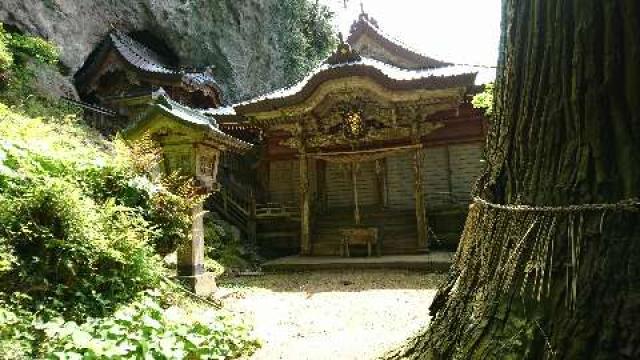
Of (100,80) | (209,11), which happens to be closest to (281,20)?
(209,11)

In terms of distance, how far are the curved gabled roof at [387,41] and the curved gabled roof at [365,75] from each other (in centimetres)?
366

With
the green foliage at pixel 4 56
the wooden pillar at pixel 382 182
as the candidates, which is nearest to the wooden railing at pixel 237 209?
the wooden pillar at pixel 382 182

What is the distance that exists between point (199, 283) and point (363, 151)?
296 inches

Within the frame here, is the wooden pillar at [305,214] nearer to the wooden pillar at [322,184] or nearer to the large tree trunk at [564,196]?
the wooden pillar at [322,184]

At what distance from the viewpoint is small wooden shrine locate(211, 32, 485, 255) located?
40.2ft

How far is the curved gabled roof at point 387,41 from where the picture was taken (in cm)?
1639

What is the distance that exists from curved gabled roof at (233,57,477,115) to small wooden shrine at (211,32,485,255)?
3 centimetres

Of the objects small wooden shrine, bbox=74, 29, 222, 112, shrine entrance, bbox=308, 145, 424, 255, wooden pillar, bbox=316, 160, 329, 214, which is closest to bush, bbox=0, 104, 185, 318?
shrine entrance, bbox=308, 145, 424, 255

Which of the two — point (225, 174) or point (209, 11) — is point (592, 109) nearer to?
point (225, 174)

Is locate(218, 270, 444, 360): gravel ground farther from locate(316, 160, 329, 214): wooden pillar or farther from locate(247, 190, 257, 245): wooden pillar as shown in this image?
locate(316, 160, 329, 214): wooden pillar

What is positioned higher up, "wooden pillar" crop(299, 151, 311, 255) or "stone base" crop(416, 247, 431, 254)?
"wooden pillar" crop(299, 151, 311, 255)

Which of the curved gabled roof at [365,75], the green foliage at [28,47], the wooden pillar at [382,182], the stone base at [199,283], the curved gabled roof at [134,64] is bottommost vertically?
the stone base at [199,283]

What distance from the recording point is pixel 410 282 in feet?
31.3

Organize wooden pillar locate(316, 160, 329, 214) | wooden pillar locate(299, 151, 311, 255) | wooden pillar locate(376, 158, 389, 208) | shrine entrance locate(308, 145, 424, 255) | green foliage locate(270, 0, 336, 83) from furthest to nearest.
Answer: green foliage locate(270, 0, 336, 83) < wooden pillar locate(316, 160, 329, 214) < wooden pillar locate(376, 158, 389, 208) < wooden pillar locate(299, 151, 311, 255) < shrine entrance locate(308, 145, 424, 255)
